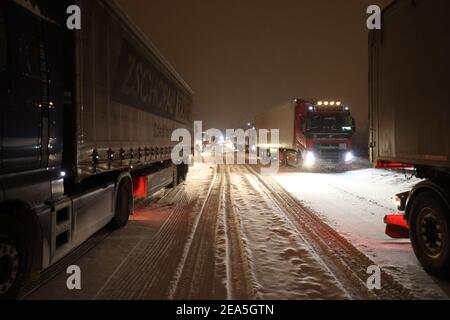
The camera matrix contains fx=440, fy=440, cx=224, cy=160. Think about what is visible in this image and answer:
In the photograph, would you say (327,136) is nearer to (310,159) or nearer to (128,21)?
(310,159)

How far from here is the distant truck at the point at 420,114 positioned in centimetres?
521

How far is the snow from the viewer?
5488 mm

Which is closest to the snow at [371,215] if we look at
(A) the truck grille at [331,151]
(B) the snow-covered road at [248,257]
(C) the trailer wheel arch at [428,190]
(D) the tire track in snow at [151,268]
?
(B) the snow-covered road at [248,257]

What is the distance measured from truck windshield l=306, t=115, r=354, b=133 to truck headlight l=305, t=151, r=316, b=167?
1.23 m

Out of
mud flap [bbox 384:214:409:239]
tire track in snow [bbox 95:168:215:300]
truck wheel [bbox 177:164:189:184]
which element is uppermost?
truck wheel [bbox 177:164:189:184]

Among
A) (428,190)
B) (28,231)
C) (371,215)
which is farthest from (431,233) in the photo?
(28,231)

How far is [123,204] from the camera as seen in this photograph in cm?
872

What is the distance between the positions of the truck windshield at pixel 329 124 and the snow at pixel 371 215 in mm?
4075

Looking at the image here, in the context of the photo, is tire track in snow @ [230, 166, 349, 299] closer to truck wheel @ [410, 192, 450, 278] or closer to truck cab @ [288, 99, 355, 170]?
truck wheel @ [410, 192, 450, 278]

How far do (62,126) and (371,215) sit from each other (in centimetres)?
707

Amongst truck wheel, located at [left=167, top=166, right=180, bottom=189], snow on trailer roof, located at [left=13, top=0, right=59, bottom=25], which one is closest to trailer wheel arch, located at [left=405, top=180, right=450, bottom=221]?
snow on trailer roof, located at [left=13, top=0, right=59, bottom=25]
